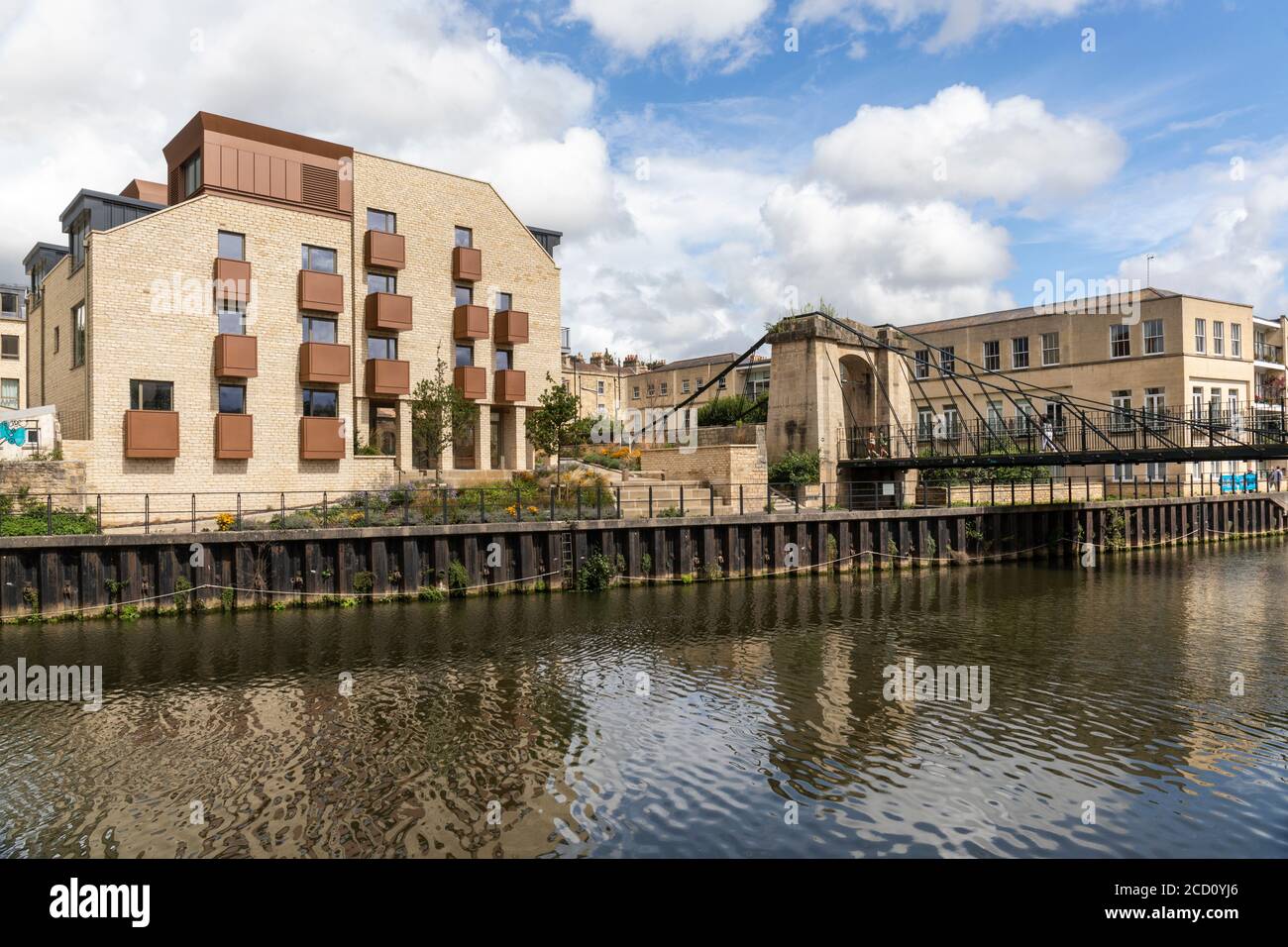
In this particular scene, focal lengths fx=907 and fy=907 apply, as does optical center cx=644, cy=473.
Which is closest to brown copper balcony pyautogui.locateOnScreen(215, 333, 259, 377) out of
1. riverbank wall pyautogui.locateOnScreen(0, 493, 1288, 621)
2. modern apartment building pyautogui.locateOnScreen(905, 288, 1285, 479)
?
riverbank wall pyautogui.locateOnScreen(0, 493, 1288, 621)

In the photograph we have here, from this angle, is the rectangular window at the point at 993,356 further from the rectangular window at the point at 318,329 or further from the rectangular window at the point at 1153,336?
the rectangular window at the point at 318,329

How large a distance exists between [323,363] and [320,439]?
2773mm

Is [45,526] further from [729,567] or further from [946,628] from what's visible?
[946,628]

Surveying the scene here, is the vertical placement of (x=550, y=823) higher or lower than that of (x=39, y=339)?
lower

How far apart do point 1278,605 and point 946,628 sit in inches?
391

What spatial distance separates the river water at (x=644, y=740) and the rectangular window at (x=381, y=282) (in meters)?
18.6

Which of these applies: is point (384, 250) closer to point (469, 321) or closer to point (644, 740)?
point (469, 321)

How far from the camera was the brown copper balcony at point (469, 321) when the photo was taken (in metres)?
38.2

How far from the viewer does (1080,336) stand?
2167 inches

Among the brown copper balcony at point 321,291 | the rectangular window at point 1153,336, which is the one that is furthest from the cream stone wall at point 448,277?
the rectangular window at point 1153,336

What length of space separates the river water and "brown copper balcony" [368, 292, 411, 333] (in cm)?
1709

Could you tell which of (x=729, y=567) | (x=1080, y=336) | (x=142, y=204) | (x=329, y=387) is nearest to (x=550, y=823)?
(x=729, y=567)

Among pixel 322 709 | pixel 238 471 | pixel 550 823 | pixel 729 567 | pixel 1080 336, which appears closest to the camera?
pixel 550 823

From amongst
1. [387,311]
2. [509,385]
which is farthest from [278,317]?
[509,385]
